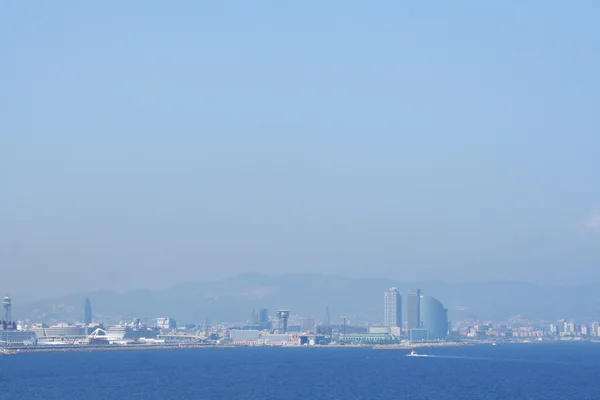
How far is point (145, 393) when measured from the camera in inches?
2313

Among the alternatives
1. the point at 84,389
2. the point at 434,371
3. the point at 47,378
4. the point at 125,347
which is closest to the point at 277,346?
the point at 125,347

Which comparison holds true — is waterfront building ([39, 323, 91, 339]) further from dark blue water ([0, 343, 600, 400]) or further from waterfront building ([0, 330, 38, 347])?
dark blue water ([0, 343, 600, 400])

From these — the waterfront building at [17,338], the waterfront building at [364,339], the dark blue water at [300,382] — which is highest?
the waterfront building at [364,339]

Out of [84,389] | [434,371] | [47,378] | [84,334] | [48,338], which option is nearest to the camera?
[84,389]

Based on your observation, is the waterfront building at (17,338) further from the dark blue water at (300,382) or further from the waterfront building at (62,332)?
the dark blue water at (300,382)

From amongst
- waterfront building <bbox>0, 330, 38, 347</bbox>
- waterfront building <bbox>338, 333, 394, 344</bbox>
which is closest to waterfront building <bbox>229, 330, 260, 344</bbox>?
waterfront building <bbox>338, 333, 394, 344</bbox>

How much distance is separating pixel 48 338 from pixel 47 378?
10348 cm

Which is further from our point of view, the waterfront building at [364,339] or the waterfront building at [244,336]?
the waterfront building at [244,336]

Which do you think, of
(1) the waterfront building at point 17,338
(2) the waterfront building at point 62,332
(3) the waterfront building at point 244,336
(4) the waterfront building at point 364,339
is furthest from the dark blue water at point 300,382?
(3) the waterfront building at point 244,336

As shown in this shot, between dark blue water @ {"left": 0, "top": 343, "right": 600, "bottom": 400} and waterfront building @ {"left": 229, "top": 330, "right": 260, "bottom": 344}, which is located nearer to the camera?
dark blue water @ {"left": 0, "top": 343, "right": 600, "bottom": 400}

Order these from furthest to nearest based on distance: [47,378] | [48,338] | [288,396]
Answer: [48,338]
[47,378]
[288,396]

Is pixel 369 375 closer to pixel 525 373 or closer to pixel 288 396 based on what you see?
pixel 525 373

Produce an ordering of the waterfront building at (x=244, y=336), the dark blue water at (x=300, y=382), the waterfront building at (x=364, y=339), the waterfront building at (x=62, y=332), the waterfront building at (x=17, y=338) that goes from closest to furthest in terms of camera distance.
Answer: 1. the dark blue water at (x=300, y=382)
2. the waterfront building at (x=17, y=338)
3. the waterfront building at (x=62, y=332)
4. the waterfront building at (x=364, y=339)
5. the waterfront building at (x=244, y=336)

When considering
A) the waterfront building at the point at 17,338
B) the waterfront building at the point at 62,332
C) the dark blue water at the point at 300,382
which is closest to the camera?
the dark blue water at the point at 300,382
